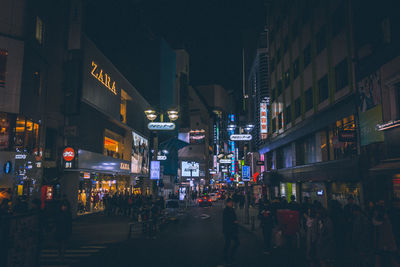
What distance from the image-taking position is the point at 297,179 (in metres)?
29.1

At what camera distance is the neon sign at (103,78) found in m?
28.1

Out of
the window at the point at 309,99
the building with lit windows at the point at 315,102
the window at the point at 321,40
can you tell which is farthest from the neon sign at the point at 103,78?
the window at the point at 321,40

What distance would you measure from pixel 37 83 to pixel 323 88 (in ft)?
61.3

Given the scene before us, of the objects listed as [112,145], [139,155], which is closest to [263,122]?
[139,155]

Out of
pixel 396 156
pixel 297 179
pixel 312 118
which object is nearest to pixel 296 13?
pixel 312 118

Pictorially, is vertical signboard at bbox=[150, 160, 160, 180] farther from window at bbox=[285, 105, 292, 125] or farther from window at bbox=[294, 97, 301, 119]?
window at bbox=[285, 105, 292, 125]

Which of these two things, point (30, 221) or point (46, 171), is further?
point (46, 171)

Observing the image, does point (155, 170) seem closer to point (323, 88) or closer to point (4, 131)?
point (4, 131)

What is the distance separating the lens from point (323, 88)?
24.6m

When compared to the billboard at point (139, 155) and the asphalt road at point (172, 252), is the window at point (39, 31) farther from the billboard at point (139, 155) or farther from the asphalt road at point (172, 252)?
the billboard at point (139, 155)

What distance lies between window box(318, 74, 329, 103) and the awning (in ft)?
30.7

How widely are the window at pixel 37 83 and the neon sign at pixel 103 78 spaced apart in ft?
18.3

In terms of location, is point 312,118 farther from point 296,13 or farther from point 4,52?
point 4,52

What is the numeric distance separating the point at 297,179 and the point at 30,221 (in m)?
24.0
